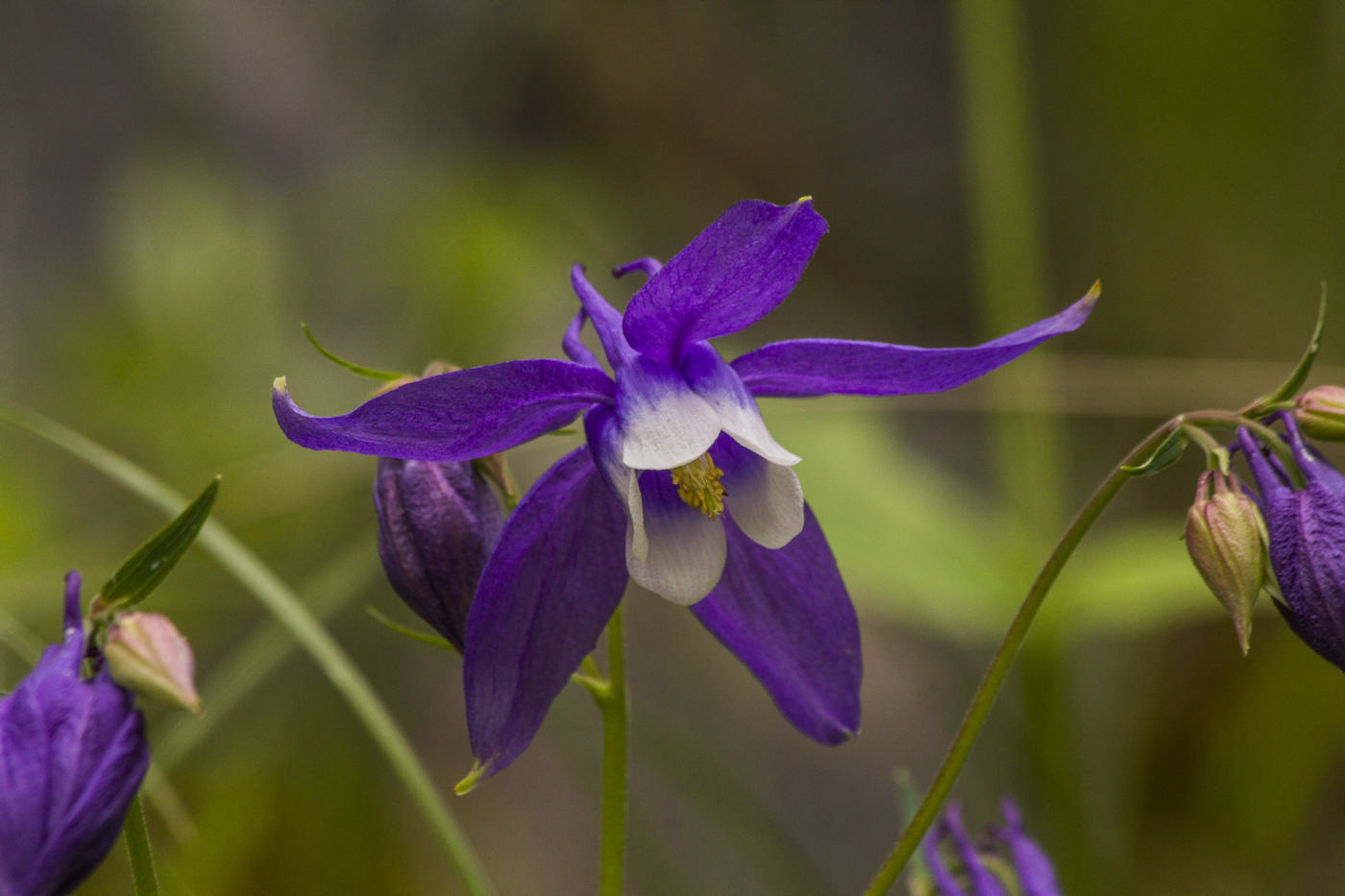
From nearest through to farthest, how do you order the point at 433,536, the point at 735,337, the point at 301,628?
the point at 433,536 < the point at 301,628 < the point at 735,337

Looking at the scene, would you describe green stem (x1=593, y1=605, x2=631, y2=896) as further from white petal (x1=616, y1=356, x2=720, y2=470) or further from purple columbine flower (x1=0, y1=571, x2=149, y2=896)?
purple columbine flower (x1=0, y1=571, x2=149, y2=896)

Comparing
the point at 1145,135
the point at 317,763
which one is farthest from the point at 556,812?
the point at 1145,135

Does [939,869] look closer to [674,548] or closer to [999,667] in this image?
[999,667]

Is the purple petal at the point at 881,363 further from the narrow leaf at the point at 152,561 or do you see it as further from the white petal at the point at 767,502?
the narrow leaf at the point at 152,561

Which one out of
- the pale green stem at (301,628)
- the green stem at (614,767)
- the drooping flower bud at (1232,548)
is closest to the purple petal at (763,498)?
the green stem at (614,767)

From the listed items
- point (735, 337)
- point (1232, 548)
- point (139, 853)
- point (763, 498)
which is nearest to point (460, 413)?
point (763, 498)

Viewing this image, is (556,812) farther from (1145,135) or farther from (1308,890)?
(1145,135)
